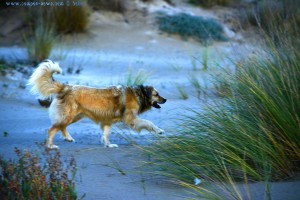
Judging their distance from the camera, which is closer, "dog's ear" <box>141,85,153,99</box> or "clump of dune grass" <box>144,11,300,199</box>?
"clump of dune grass" <box>144,11,300,199</box>

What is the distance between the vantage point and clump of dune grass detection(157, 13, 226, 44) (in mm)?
22016

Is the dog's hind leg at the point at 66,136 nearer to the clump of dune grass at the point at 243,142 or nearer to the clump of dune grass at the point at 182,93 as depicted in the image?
the clump of dune grass at the point at 243,142

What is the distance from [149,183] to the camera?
6.76m

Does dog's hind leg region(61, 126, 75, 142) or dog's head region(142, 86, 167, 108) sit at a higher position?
dog's head region(142, 86, 167, 108)

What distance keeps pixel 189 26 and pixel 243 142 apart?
16.2 metres

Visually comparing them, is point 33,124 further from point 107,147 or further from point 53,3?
point 53,3

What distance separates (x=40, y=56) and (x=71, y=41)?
13.0ft

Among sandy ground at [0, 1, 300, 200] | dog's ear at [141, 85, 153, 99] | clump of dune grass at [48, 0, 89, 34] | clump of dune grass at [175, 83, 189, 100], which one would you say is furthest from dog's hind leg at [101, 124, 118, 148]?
clump of dune grass at [48, 0, 89, 34]

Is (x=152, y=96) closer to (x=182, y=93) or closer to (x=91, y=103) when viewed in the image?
(x=91, y=103)

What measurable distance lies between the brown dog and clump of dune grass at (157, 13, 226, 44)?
12.0 metres

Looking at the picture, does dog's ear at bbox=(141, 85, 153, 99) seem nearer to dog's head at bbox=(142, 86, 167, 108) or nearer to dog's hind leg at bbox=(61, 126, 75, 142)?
dog's head at bbox=(142, 86, 167, 108)

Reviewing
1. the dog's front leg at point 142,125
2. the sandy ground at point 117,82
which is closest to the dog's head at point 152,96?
the sandy ground at point 117,82

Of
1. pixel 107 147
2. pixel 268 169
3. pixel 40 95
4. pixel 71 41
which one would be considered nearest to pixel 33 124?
pixel 40 95

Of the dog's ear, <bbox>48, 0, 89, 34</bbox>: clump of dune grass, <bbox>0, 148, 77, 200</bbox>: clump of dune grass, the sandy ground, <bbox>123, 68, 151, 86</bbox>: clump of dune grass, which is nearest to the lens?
<bbox>0, 148, 77, 200</bbox>: clump of dune grass
